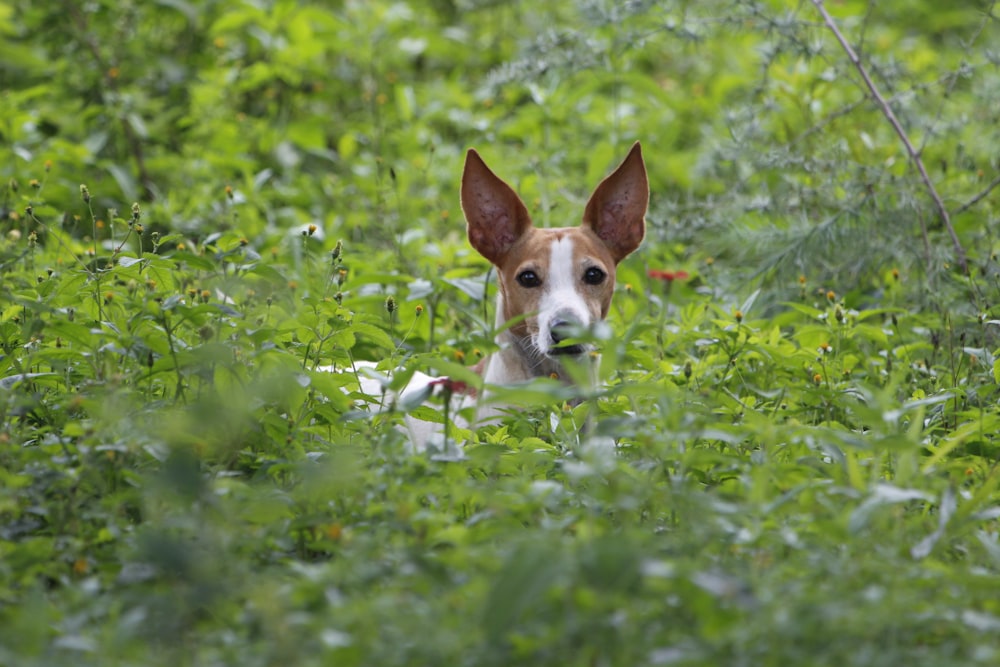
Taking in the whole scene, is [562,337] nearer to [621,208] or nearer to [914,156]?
[621,208]

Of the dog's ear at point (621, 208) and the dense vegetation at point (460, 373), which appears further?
the dog's ear at point (621, 208)

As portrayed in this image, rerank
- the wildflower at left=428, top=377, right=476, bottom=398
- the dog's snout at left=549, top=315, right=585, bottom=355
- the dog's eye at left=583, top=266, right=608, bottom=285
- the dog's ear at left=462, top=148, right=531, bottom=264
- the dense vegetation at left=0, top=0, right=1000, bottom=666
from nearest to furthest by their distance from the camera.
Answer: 1. the dense vegetation at left=0, top=0, right=1000, bottom=666
2. the wildflower at left=428, top=377, right=476, bottom=398
3. the dog's snout at left=549, top=315, right=585, bottom=355
4. the dog's eye at left=583, top=266, right=608, bottom=285
5. the dog's ear at left=462, top=148, right=531, bottom=264

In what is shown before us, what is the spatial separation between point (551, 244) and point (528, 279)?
16 centimetres

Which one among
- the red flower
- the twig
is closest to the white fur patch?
the red flower

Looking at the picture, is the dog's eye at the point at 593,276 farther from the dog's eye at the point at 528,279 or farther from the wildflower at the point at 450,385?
the wildflower at the point at 450,385

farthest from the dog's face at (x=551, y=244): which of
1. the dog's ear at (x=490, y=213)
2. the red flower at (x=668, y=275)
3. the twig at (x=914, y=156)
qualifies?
the twig at (x=914, y=156)

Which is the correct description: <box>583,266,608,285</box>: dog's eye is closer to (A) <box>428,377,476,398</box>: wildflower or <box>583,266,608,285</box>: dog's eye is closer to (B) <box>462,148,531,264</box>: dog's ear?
(B) <box>462,148,531,264</box>: dog's ear

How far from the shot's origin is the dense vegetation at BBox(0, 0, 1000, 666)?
2207 mm

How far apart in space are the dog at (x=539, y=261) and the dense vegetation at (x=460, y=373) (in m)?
0.19

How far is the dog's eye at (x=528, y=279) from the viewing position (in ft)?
13.7

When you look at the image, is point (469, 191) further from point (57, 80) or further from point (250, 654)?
point (57, 80)

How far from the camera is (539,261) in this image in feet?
13.7

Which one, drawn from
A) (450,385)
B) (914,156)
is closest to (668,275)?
(914,156)

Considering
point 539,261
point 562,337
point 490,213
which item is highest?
point 490,213
